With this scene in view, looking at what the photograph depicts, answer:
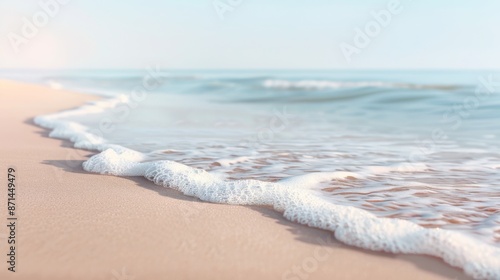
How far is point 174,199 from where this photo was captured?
308 cm

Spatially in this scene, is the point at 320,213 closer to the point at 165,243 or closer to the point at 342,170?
the point at 165,243

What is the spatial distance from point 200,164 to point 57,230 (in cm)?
164

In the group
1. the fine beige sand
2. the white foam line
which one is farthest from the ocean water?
the fine beige sand

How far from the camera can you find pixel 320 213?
8.95 feet

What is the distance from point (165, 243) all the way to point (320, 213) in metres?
0.80

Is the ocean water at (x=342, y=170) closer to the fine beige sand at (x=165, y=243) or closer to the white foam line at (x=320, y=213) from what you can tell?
the white foam line at (x=320, y=213)

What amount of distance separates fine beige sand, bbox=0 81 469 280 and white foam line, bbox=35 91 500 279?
0.06 meters

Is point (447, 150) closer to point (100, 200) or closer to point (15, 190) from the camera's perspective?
point (100, 200)

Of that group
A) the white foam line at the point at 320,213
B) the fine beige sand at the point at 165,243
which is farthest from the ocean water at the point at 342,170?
the fine beige sand at the point at 165,243

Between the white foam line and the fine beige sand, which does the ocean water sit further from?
the fine beige sand

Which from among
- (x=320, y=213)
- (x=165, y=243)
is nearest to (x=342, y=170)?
(x=320, y=213)

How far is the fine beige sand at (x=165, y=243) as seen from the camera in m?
2.14

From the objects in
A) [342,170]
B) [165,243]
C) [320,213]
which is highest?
[342,170]

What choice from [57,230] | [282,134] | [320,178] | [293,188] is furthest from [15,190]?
[282,134]
